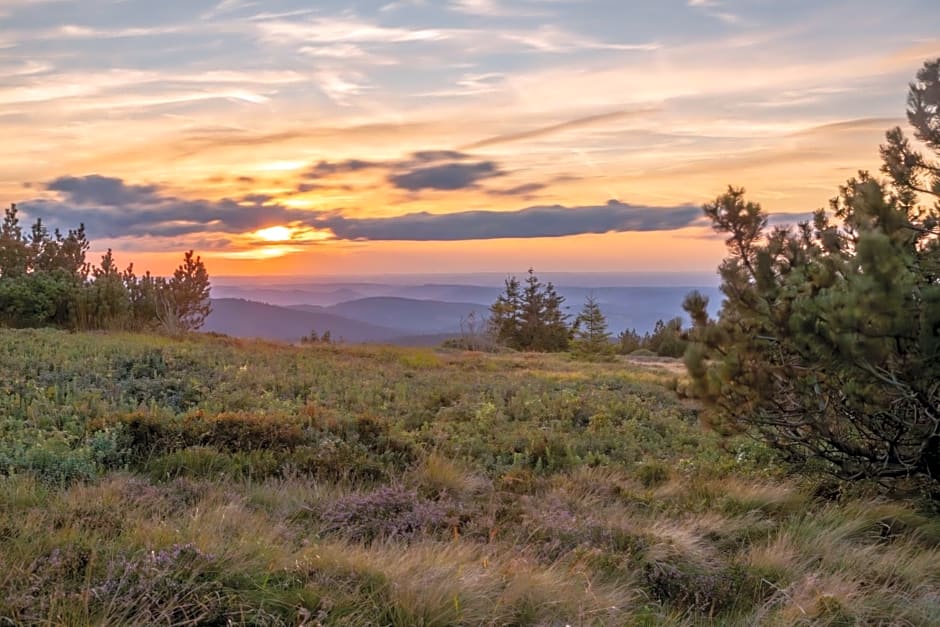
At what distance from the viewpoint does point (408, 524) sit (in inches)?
181

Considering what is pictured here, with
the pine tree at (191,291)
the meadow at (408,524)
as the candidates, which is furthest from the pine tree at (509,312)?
the meadow at (408,524)

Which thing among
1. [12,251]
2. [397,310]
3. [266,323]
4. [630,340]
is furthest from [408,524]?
[397,310]

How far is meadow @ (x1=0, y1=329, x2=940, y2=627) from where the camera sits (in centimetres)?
314

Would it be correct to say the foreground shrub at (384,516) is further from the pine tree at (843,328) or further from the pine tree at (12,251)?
the pine tree at (12,251)

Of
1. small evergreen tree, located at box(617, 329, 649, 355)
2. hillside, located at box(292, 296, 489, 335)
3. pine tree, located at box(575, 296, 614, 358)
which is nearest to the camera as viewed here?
pine tree, located at box(575, 296, 614, 358)

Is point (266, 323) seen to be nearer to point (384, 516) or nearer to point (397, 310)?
point (384, 516)

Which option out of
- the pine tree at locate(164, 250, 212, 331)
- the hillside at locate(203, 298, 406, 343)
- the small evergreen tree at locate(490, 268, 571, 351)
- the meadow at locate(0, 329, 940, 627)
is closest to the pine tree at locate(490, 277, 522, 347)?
the small evergreen tree at locate(490, 268, 571, 351)

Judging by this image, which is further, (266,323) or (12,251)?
(266,323)

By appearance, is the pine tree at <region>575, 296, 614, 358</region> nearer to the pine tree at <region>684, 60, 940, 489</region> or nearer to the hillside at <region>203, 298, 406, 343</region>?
the hillside at <region>203, 298, 406, 343</region>

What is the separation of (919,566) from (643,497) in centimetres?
209

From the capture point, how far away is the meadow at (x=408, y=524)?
3139mm

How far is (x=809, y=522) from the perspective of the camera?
524cm

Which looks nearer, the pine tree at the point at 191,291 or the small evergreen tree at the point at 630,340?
the pine tree at the point at 191,291

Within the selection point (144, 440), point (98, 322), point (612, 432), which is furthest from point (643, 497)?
point (98, 322)
